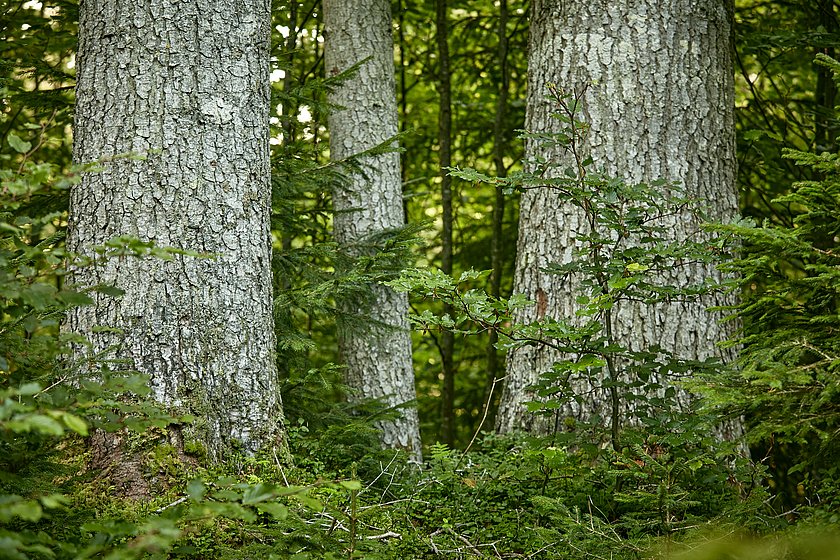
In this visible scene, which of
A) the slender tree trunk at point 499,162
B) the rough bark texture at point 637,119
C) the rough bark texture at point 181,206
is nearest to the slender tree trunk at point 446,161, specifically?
the slender tree trunk at point 499,162

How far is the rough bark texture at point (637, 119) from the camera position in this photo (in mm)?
4621

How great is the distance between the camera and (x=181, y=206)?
3.37m

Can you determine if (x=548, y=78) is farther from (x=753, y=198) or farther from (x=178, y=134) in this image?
(x=753, y=198)

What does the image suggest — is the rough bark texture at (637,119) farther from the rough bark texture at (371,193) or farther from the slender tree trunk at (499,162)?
the slender tree trunk at (499,162)

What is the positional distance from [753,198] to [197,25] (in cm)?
Result: 642

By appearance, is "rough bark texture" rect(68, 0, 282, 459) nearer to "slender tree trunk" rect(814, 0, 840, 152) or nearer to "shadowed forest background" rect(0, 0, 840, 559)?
"shadowed forest background" rect(0, 0, 840, 559)

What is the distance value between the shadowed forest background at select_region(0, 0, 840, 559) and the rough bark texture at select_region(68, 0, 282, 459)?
2cm

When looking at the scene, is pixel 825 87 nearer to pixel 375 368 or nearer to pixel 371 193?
pixel 371 193

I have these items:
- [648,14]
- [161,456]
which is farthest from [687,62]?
[161,456]

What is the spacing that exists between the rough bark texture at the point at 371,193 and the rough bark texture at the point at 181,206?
4.89 ft

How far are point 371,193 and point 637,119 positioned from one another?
1976 millimetres

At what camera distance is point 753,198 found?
798cm

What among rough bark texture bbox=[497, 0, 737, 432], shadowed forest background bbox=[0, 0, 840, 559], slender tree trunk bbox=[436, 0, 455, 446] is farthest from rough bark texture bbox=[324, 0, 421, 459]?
slender tree trunk bbox=[436, 0, 455, 446]

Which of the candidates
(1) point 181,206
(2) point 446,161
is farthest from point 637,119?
(2) point 446,161
